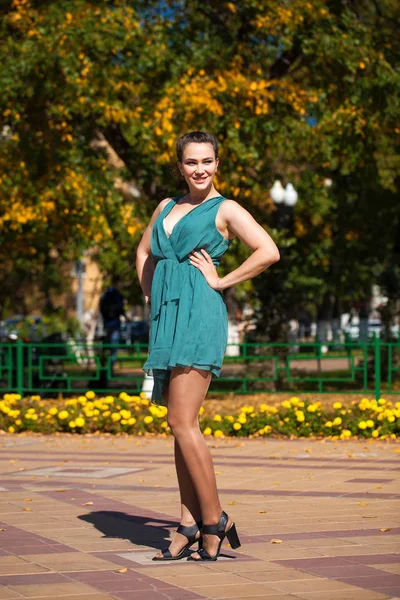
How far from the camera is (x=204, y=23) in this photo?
56.5ft

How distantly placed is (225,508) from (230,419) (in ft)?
15.6

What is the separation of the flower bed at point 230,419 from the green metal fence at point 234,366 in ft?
3.59

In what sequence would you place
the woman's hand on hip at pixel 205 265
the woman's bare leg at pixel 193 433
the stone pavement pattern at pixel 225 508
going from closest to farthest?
the stone pavement pattern at pixel 225 508 < the woman's bare leg at pixel 193 433 < the woman's hand on hip at pixel 205 265

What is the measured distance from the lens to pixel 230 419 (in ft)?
39.2

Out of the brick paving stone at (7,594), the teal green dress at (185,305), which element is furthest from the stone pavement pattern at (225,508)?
the teal green dress at (185,305)

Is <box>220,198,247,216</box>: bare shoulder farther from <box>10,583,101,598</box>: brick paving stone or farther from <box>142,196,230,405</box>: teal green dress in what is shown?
<box>10,583,101,598</box>: brick paving stone

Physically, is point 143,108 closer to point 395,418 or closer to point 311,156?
point 311,156

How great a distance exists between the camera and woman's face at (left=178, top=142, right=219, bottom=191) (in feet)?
18.2

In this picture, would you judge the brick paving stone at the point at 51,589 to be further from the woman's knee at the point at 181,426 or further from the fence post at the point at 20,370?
the fence post at the point at 20,370

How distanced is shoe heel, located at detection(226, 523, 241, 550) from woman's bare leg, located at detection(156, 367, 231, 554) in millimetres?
97

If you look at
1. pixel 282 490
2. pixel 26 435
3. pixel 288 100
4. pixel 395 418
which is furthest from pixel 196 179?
pixel 288 100

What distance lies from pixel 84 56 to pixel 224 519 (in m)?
10.9

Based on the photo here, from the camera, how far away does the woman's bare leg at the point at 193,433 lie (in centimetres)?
537

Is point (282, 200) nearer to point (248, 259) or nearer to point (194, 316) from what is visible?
point (248, 259)
